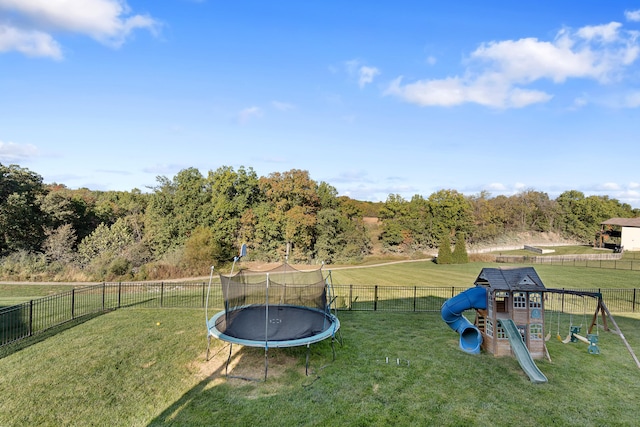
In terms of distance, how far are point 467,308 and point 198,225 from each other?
32.2 meters

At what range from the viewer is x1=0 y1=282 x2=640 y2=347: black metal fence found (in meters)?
12.4

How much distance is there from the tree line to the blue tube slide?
21558 mm

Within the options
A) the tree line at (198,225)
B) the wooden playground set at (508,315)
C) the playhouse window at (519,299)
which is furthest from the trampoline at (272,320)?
the tree line at (198,225)

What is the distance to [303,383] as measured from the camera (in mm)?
8516

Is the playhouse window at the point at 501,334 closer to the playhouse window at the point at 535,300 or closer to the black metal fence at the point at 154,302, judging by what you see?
the playhouse window at the point at 535,300

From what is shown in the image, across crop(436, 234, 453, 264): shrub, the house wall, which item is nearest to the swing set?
crop(436, 234, 453, 264): shrub

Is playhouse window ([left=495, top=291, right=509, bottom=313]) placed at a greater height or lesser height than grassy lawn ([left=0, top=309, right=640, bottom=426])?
greater

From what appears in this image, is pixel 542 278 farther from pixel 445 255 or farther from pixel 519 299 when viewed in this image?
pixel 519 299

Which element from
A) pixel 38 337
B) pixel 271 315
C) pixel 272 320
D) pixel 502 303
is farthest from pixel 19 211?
pixel 502 303

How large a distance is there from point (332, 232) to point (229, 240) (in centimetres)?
1197

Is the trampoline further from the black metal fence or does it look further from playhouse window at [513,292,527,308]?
playhouse window at [513,292,527,308]

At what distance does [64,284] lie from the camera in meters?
21.3

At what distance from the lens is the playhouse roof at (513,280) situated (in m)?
10.2

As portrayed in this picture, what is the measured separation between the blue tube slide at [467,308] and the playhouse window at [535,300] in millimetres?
1284
